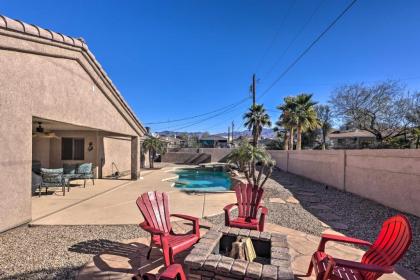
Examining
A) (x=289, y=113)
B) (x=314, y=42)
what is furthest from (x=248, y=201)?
(x=289, y=113)

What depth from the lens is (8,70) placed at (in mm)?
4902

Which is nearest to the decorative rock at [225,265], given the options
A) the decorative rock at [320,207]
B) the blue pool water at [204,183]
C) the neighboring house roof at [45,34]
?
the neighboring house roof at [45,34]

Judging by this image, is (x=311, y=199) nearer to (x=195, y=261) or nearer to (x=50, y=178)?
(x=195, y=261)

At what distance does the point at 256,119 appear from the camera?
86.5 ft

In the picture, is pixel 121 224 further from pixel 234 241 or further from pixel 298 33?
pixel 298 33

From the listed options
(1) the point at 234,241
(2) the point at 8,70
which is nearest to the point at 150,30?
(2) the point at 8,70

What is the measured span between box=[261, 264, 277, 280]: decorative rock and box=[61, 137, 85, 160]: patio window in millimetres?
12573

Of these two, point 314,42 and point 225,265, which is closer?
point 225,265

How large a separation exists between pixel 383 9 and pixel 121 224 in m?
9.24

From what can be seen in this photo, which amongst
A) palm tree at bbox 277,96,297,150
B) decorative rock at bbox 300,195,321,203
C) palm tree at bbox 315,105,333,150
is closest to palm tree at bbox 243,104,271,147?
palm tree at bbox 277,96,297,150

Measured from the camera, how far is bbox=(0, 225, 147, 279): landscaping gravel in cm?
347

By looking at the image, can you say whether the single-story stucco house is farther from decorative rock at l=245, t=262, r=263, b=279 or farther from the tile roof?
decorative rock at l=245, t=262, r=263, b=279

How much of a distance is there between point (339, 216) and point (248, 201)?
9.80 feet

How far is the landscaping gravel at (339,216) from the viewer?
5.10 meters
